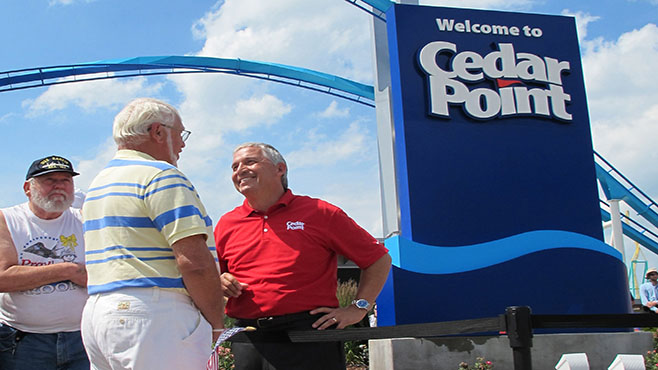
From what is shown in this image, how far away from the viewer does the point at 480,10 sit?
7.95 m

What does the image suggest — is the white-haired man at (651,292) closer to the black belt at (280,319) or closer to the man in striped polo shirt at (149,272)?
the black belt at (280,319)

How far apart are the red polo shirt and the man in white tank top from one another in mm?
796

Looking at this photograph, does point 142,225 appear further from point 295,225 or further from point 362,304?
point 362,304

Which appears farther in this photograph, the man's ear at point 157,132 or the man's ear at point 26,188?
the man's ear at point 26,188

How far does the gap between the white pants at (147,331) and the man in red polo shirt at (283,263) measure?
0.69 metres

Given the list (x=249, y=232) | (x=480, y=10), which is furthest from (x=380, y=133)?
(x=249, y=232)

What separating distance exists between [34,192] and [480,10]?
615 cm

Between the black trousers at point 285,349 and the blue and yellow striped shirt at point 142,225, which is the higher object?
Answer: the blue and yellow striped shirt at point 142,225

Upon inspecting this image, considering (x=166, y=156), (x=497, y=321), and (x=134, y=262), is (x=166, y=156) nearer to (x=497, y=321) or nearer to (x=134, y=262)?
(x=134, y=262)

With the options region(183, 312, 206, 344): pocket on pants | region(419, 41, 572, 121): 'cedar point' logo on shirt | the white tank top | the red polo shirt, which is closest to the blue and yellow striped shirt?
region(183, 312, 206, 344): pocket on pants

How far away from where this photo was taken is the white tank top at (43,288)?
10.4ft

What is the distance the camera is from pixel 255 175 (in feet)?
10.5

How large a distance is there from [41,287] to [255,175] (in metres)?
1.20

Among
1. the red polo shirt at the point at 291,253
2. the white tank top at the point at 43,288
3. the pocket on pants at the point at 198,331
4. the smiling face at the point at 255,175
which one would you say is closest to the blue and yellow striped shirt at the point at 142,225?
the pocket on pants at the point at 198,331
